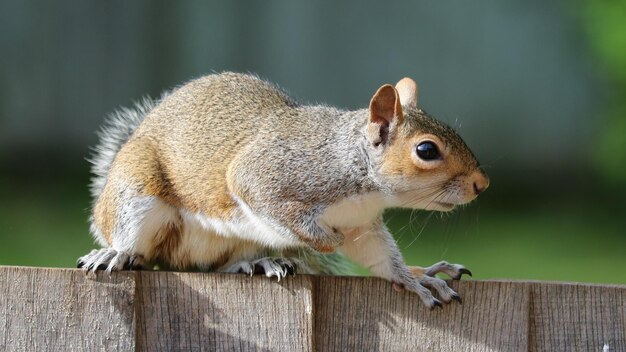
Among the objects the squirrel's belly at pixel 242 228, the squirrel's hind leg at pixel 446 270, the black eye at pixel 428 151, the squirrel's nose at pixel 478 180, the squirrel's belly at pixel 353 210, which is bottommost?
the squirrel's hind leg at pixel 446 270

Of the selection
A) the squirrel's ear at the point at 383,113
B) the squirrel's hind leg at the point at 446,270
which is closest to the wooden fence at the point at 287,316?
the squirrel's hind leg at the point at 446,270

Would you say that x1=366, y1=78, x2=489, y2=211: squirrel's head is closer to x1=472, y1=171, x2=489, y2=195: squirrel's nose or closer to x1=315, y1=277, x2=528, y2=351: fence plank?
x1=472, y1=171, x2=489, y2=195: squirrel's nose

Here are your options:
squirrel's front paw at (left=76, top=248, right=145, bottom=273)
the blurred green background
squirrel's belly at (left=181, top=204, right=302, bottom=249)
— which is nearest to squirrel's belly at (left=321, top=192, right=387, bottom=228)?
squirrel's belly at (left=181, top=204, right=302, bottom=249)

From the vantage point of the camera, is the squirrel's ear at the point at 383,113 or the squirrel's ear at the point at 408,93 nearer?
the squirrel's ear at the point at 383,113

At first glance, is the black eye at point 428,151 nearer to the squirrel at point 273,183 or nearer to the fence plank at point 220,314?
the squirrel at point 273,183

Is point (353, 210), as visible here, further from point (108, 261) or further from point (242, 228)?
point (108, 261)

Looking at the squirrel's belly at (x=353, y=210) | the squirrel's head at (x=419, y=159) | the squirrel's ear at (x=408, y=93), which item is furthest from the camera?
the squirrel's ear at (x=408, y=93)

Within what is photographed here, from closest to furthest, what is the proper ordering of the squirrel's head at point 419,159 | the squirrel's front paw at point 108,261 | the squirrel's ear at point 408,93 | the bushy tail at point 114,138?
the squirrel's front paw at point 108,261, the squirrel's head at point 419,159, the squirrel's ear at point 408,93, the bushy tail at point 114,138
